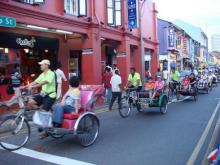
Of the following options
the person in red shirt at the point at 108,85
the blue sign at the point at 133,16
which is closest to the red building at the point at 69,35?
the blue sign at the point at 133,16

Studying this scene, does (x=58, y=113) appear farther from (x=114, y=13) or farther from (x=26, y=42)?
(x=114, y=13)

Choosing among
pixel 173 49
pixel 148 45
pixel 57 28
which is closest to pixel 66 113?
pixel 57 28

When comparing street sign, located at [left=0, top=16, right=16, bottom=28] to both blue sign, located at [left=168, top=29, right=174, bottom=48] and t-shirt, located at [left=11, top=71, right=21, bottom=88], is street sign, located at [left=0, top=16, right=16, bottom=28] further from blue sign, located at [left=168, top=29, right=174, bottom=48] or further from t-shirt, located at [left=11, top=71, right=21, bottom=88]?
blue sign, located at [left=168, top=29, right=174, bottom=48]

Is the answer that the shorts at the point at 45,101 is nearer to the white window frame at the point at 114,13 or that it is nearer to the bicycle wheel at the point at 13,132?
the bicycle wheel at the point at 13,132

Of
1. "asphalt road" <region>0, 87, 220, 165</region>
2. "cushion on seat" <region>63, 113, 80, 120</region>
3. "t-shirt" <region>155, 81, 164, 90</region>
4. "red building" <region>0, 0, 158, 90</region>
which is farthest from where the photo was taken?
"red building" <region>0, 0, 158, 90</region>

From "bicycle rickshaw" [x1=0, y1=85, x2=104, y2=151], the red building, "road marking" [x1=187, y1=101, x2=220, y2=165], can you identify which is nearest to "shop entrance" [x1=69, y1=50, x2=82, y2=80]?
the red building

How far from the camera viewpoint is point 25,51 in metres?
17.3

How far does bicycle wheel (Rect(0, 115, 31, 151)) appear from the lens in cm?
768

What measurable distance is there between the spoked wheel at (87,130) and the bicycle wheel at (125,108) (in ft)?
14.5

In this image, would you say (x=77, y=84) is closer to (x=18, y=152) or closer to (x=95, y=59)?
(x=18, y=152)

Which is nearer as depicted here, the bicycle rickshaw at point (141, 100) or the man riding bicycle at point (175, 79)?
the bicycle rickshaw at point (141, 100)

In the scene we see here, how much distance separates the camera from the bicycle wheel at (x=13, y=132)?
7680 millimetres

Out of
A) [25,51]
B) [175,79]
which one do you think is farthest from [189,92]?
[25,51]

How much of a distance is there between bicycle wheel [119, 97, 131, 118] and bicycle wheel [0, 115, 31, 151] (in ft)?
18.0
